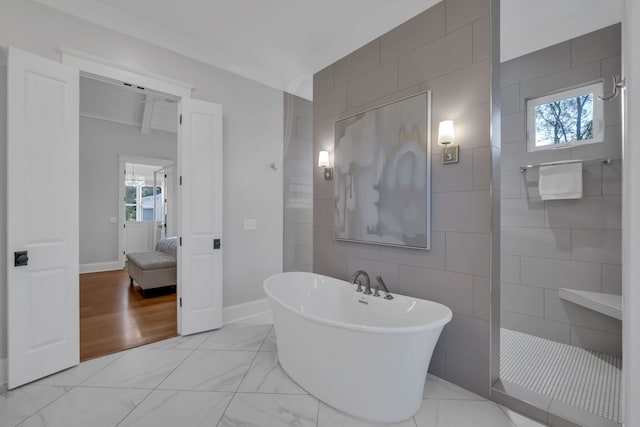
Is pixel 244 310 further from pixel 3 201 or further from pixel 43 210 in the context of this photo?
pixel 3 201

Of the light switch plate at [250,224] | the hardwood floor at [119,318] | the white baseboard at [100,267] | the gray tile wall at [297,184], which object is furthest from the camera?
the white baseboard at [100,267]

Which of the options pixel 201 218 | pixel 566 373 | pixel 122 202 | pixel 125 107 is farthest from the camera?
pixel 122 202

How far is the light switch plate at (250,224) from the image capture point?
3275 mm

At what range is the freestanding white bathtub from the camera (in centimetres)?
155

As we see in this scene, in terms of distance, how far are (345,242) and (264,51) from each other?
2.24 m

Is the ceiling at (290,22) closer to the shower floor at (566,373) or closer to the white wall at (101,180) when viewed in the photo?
the shower floor at (566,373)

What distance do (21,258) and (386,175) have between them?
103 inches

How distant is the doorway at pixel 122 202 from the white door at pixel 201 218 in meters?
0.31

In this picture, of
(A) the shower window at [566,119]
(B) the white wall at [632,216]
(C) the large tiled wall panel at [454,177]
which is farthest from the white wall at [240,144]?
(B) the white wall at [632,216]

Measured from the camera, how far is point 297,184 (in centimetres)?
378

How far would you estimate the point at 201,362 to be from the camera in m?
2.29

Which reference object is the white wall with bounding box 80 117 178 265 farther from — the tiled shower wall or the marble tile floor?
the tiled shower wall

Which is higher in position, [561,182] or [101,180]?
[101,180]

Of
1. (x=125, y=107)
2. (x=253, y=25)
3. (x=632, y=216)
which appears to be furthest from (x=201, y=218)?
(x=125, y=107)
